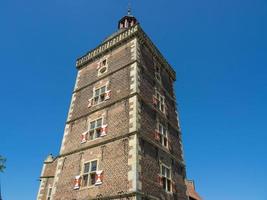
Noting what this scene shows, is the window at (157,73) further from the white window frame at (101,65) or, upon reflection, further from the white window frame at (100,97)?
the white window frame at (100,97)

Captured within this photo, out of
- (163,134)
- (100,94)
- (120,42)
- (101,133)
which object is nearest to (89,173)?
(101,133)

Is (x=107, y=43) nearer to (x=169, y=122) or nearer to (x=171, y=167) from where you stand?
(x=169, y=122)

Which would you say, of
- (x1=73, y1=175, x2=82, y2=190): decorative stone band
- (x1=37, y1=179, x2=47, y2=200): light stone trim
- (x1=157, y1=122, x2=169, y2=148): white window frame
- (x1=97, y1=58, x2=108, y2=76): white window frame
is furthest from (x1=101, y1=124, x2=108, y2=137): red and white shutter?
(x1=37, y1=179, x2=47, y2=200): light stone trim

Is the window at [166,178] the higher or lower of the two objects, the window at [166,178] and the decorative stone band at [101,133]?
the lower

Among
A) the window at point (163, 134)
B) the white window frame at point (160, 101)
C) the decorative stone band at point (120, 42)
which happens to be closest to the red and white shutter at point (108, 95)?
the white window frame at point (160, 101)

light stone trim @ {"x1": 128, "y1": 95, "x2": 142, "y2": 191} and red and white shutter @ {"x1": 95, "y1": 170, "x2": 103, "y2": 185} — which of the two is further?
red and white shutter @ {"x1": 95, "y1": 170, "x2": 103, "y2": 185}

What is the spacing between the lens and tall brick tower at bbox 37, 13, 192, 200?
13125mm

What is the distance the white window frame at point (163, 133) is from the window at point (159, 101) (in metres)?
1.46

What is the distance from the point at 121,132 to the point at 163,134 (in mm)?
3818

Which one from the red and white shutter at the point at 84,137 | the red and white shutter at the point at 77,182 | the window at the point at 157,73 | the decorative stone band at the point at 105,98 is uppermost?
the window at the point at 157,73

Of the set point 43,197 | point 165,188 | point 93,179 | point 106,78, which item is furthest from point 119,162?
point 43,197

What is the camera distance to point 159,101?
18422mm

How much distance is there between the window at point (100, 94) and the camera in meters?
17.7

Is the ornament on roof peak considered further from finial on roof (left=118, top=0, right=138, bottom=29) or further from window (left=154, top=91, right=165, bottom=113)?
window (left=154, top=91, right=165, bottom=113)
